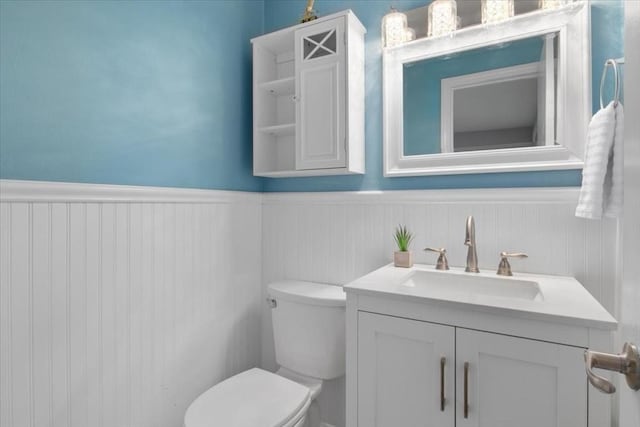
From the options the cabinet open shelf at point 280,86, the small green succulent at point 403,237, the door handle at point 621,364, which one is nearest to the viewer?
the door handle at point 621,364

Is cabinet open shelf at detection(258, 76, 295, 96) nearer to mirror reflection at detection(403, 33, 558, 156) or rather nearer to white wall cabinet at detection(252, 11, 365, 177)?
white wall cabinet at detection(252, 11, 365, 177)

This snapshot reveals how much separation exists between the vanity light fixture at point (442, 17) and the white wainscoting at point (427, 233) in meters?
0.67

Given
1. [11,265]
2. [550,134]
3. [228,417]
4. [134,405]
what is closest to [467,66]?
[550,134]

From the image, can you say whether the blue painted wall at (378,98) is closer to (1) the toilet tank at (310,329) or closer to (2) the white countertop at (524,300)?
(2) the white countertop at (524,300)

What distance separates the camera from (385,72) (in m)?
1.51

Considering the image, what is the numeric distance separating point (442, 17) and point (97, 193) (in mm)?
1500

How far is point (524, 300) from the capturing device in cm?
91

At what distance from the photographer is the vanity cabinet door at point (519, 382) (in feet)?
2.61

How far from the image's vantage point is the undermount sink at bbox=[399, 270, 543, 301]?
113 cm

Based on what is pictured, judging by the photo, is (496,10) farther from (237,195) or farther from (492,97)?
(237,195)

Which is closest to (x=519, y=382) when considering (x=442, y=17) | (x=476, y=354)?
(x=476, y=354)

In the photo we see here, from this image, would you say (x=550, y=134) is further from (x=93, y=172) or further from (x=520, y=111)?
(x=93, y=172)

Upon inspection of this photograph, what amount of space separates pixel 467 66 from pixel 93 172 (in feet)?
4.92

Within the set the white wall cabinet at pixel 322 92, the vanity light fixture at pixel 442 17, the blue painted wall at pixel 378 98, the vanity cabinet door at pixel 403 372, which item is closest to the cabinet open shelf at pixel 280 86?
the white wall cabinet at pixel 322 92
